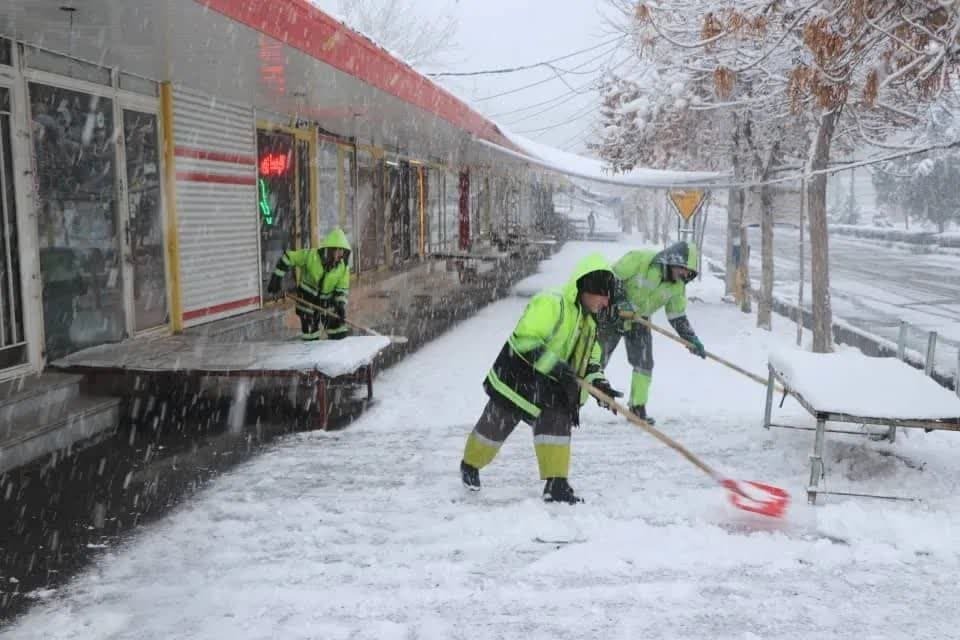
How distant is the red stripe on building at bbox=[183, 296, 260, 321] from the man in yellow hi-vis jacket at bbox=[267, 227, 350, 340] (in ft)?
4.63

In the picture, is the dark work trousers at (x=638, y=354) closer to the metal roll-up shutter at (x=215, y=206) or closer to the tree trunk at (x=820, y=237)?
the tree trunk at (x=820, y=237)

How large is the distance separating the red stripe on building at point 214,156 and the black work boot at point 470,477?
17.5 feet

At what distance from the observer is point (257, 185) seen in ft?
34.7

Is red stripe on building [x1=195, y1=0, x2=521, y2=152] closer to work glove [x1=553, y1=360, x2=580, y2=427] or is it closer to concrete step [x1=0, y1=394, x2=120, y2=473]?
concrete step [x1=0, y1=394, x2=120, y2=473]

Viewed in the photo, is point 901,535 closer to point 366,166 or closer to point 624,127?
point 624,127

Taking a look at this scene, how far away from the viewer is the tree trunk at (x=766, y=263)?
13.2 meters

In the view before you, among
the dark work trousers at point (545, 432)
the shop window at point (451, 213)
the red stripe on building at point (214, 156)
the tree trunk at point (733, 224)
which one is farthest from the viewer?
the shop window at point (451, 213)

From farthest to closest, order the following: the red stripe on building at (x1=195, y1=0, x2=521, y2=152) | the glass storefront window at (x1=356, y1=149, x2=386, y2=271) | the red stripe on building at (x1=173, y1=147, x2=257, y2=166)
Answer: the glass storefront window at (x1=356, y1=149, x2=386, y2=271) < the red stripe on building at (x1=173, y1=147, x2=257, y2=166) < the red stripe on building at (x1=195, y1=0, x2=521, y2=152)

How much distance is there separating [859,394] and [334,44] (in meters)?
4.99

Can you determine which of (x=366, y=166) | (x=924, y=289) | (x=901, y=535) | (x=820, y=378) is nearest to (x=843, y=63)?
(x=820, y=378)

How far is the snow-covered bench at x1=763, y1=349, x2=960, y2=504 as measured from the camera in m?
4.79

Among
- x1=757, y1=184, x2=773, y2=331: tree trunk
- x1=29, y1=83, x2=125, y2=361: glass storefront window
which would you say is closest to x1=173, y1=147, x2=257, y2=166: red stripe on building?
x1=29, y1=83, x2=125, y2=361: glass storefront window

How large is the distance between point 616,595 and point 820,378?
2485 millimetres

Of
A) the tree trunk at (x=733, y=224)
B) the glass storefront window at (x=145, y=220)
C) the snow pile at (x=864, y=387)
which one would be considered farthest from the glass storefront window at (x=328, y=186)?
the snow pile at (x=864, y=387)
